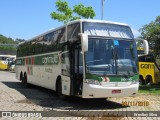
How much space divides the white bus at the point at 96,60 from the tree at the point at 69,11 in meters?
19.0

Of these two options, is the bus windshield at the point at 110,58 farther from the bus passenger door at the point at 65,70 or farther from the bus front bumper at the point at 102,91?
the bus passenger door at the point at 65,70

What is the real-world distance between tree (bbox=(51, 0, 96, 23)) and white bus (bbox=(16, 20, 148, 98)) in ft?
62.3

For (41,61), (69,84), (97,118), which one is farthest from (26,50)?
(97,118)

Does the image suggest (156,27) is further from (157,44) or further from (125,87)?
(125,87)

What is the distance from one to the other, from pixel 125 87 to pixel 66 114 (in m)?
2.67

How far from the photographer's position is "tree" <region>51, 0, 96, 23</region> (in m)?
34.4

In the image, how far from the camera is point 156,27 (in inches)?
812

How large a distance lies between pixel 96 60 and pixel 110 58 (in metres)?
0.56

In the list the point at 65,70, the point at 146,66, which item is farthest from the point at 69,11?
the point at 65,70

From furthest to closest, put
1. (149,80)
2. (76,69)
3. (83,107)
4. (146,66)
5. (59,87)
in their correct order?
(149,80) < (146,66) < (59,87) < (76,69) < (83,107)

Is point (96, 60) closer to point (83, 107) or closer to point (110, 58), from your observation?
point (110, 58)

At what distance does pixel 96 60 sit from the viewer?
12.4 m
